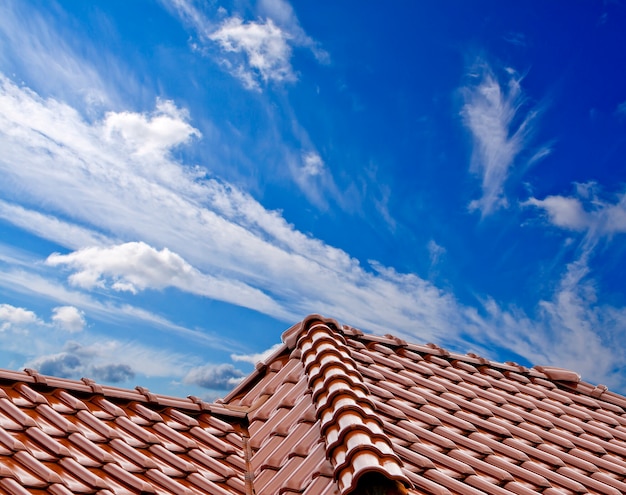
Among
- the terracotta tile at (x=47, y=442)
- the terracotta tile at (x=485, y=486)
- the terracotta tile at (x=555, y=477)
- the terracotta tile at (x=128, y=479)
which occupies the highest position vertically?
the terracotta tile at (x=555, y=477)

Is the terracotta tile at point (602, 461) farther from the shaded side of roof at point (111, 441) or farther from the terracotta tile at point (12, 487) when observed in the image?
the terracotta tile at point (12, 487)

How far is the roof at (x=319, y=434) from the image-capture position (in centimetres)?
649

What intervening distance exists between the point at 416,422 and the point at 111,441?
4214mm

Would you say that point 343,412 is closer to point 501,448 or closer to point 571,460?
point 501,448

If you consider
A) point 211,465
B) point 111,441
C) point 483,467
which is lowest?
point 111,441

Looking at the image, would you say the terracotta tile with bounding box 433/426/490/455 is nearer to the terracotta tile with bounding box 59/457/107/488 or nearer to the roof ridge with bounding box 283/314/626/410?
the roof ridge with bounding box 283/314/626/410

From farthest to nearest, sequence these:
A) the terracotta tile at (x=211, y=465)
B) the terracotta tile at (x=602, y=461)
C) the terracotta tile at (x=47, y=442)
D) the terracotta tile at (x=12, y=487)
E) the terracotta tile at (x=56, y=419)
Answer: the terracotta tile at (x=602, y=461), the terracotta tile at (x=211, y=465), the terracotta tile at (x=56, y=419), the terracotta tile at (x=47, y=442), the terracotta tile at (x=12, y=487)

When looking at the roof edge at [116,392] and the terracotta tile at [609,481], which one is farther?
the terracotta tile at [609,481]

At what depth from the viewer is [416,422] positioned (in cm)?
866

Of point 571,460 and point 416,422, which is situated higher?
point 571,460

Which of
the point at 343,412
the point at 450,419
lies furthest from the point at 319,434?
the point at 450,419

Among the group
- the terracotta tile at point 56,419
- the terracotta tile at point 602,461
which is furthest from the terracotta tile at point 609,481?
the terracotta tile at point 56,419

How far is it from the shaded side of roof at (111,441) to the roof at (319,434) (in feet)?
0.06

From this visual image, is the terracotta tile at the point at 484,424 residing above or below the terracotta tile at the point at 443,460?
above
